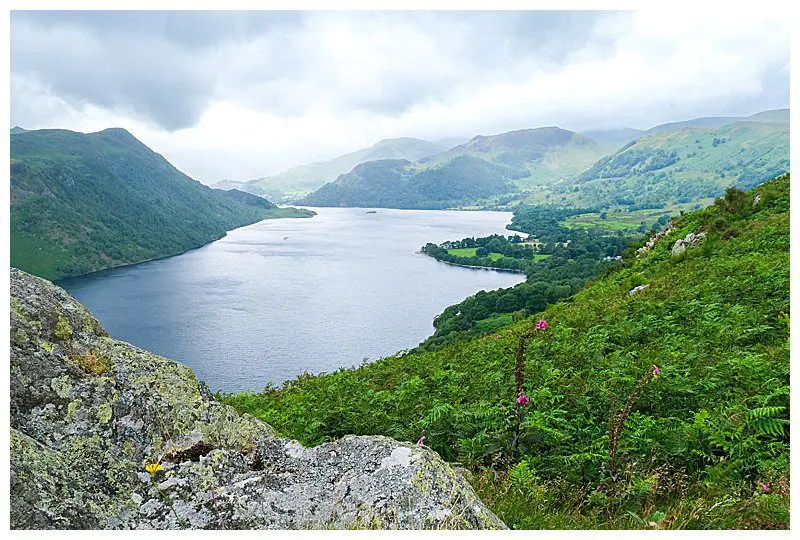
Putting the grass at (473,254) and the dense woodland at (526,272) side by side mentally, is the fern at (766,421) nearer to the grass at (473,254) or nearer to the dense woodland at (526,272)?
the dense woodland at (526,272)

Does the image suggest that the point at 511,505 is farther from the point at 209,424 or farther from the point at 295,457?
the point at 209,424

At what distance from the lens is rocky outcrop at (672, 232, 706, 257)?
23.3 metres

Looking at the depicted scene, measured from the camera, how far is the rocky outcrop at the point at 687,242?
2330 cm

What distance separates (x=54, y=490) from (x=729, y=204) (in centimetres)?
2930

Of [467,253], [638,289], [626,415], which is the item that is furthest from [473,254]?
[626,415]

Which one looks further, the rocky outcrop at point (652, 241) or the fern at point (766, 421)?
the rocky outcrop at point (652, 241)

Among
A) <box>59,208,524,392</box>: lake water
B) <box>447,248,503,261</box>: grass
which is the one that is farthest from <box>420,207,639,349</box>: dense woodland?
<box>59,208,524,392</box>: lake water

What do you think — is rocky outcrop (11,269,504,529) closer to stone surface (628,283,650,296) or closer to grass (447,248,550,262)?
stone surface (628,283,650,296)

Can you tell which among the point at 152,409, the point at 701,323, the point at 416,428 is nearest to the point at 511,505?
the point at 416,428

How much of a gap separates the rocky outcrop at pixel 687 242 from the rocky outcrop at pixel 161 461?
912 inches

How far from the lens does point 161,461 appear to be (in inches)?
163

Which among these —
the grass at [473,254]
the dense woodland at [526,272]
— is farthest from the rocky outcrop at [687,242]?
the grass at [473,254]

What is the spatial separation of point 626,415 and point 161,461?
4.03 metres

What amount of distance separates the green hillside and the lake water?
45.3 m
